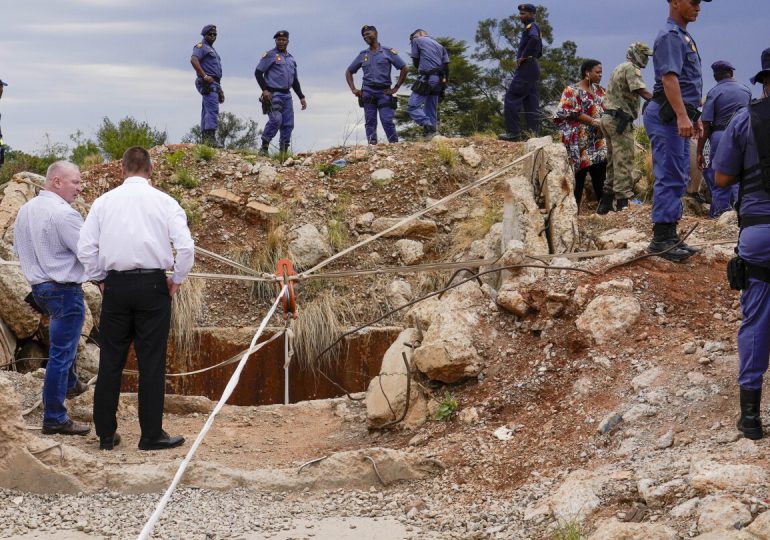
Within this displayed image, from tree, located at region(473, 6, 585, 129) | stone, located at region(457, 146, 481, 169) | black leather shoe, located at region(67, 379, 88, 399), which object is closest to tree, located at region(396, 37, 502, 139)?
tree, located at region(473, 6, 585, 129)

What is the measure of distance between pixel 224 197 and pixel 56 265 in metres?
5.20

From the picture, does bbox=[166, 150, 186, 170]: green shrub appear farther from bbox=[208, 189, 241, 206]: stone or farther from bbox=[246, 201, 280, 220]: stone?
bbox=[246, 201, 280, 220]: stone

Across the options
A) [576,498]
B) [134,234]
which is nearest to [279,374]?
[134,234]

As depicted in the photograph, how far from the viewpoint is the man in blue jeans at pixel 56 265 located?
20.2ft

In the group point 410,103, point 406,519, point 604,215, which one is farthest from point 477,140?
point 406,519

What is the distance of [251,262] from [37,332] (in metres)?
2.37

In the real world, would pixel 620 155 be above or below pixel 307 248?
above

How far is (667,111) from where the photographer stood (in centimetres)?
630

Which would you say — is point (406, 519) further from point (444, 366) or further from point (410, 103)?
point (410, 103)

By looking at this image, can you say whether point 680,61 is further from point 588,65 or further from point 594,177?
point 594,177

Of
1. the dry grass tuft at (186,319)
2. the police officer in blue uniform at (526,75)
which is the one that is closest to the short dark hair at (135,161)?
the dry grass tuft at (186,319)

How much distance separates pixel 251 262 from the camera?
10.5 m

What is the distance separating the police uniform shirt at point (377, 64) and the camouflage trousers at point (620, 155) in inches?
144

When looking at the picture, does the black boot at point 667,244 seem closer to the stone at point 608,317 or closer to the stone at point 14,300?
the stone at point 608,317
